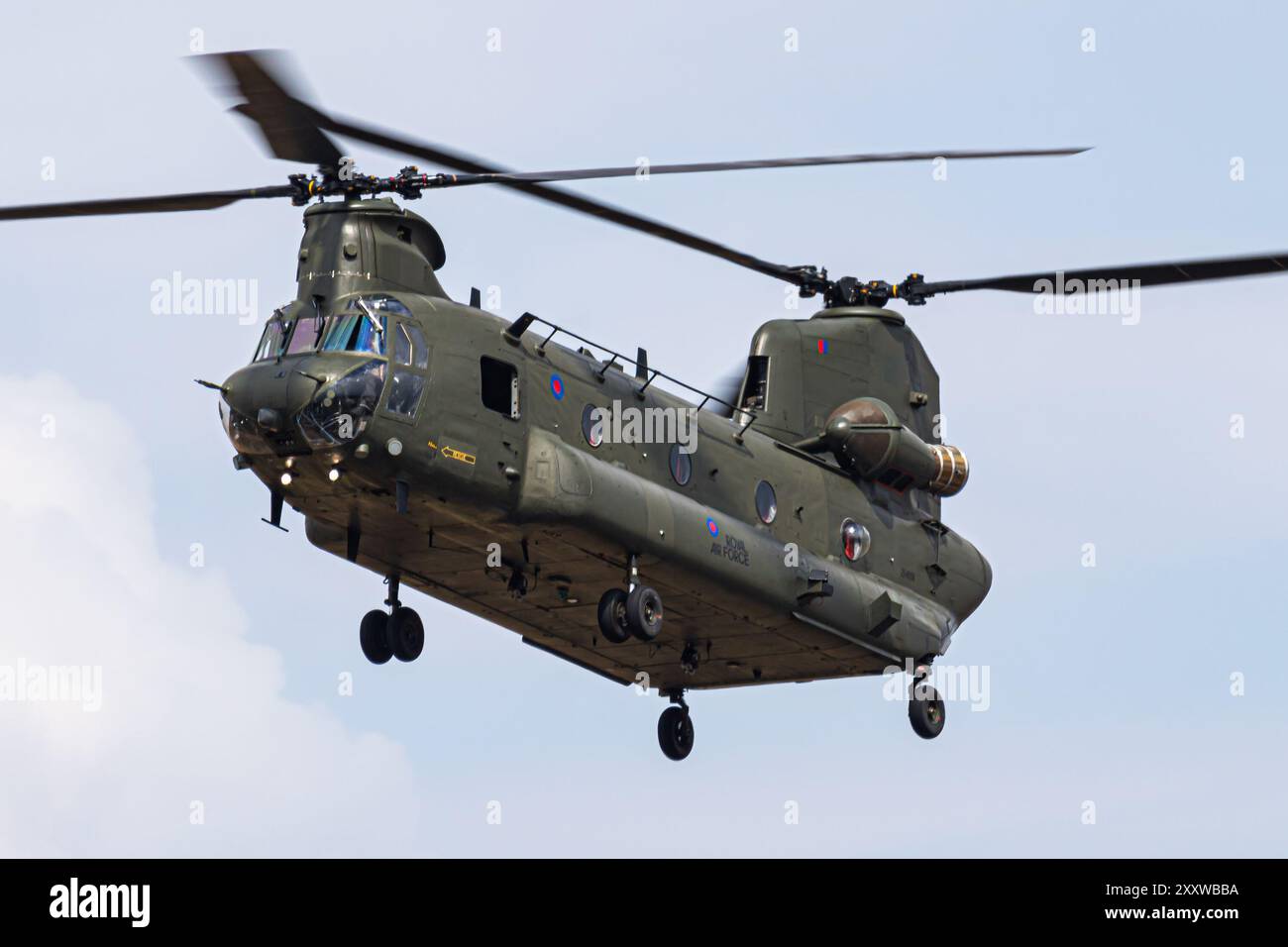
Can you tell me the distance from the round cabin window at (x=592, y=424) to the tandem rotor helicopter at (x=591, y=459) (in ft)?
0.12

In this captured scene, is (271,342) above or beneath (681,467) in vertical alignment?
above

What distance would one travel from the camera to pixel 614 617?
40062 millimetres

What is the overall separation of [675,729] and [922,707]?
394 centimetres

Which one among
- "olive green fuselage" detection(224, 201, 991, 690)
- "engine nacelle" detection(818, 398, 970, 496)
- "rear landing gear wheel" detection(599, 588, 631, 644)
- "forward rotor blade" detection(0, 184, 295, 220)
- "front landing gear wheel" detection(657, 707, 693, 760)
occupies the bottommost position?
"front landing gear wheel" detection(657, 707, 693, 760)

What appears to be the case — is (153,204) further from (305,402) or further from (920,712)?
(920,712)

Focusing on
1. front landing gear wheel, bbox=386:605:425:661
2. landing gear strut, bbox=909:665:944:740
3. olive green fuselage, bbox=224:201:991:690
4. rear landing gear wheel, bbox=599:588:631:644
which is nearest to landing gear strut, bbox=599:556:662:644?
rear landing gear wheel, bbox=599:588:631:644

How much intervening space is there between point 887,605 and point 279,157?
39.8 ft

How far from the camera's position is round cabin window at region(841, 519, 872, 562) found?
1779 inches

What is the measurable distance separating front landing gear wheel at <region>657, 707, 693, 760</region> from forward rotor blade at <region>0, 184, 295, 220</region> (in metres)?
11.7

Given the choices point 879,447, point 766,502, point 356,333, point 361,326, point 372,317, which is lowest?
point 766,502

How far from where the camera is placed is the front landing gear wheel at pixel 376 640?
41.0 m

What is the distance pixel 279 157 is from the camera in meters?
38.3

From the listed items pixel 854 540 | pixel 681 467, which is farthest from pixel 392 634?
pixel 854 540

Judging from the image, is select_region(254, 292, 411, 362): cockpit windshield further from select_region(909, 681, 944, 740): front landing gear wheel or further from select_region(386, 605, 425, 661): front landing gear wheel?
select_region(909, 681, 944, 740): front landing gear wheel
